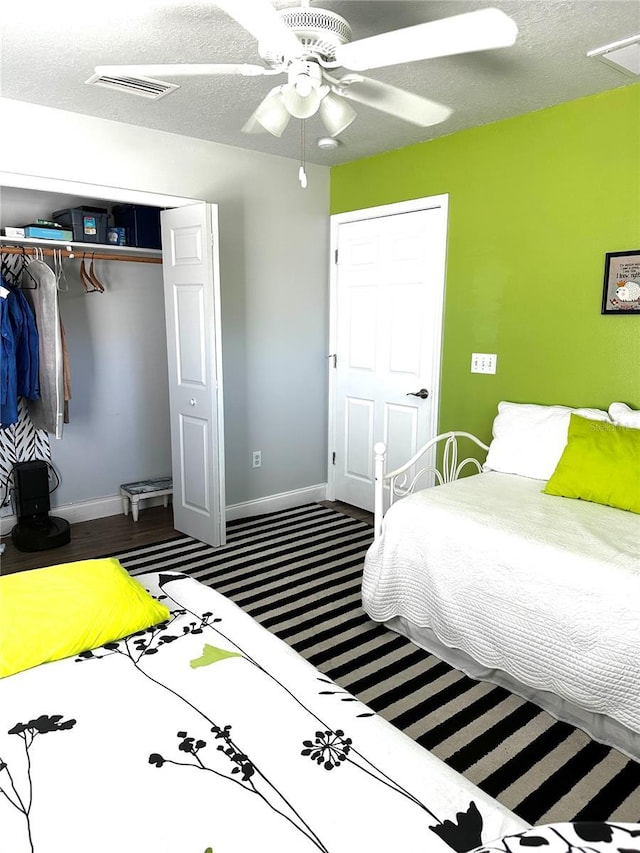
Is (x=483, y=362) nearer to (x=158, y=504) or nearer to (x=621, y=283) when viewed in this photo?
(x=621, y=283)

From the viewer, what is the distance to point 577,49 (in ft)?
8.05

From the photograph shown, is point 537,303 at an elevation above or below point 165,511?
above

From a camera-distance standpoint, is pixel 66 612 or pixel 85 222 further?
pixel 85 222

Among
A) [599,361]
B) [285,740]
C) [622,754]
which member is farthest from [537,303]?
[285,740]

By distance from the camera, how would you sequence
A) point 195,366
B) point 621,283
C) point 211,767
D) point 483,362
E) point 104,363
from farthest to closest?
1. point 104,363
2. point 195,366
3. point 483,362
4. point 621,283
5. point 211,767

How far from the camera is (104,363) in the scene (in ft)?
14.4

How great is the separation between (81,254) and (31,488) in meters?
1.57

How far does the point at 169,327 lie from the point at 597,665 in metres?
3.11

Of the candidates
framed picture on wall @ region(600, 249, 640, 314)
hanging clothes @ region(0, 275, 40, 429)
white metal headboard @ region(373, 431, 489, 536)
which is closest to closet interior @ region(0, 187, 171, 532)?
hanging clothes @ region(0, 275, 40, 429)

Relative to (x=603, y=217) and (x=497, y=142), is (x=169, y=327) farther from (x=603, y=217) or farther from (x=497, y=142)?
(x=603, y=217)

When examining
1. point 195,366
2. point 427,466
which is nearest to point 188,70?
point 195,366

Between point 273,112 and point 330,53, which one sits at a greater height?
point 330,53

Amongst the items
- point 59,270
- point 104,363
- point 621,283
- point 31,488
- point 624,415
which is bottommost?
point 31,488

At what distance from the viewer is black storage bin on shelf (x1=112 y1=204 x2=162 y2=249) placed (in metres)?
4.12
